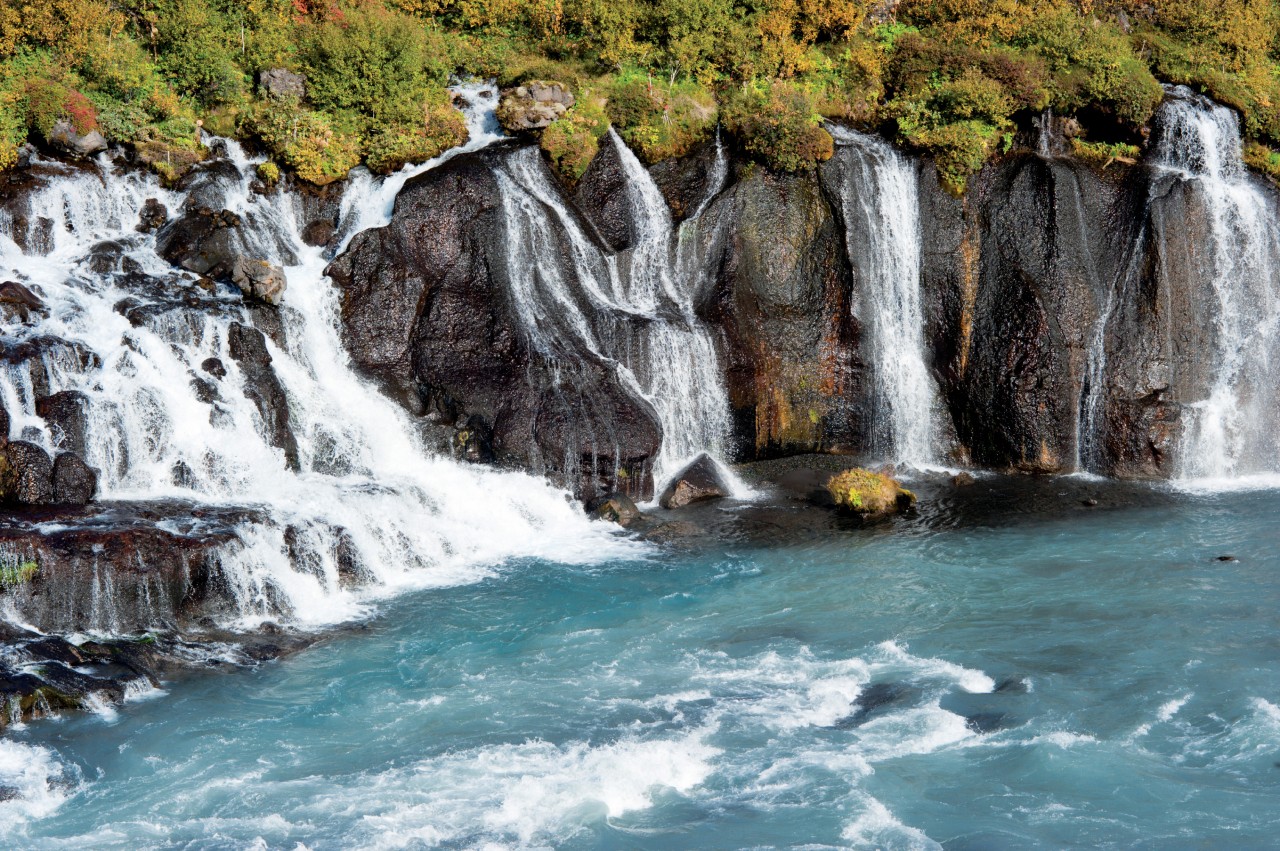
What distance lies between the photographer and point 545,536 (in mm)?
22812

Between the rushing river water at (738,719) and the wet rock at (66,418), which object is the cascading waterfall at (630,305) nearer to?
the rushing river water at (738,719)

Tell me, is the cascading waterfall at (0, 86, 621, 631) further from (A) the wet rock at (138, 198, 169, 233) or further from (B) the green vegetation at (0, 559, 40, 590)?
(B) the green vegetation at (0, 559, 40, 590)

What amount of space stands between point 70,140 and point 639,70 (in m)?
14.5

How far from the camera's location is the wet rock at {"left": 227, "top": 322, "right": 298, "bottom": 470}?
23.2 meters

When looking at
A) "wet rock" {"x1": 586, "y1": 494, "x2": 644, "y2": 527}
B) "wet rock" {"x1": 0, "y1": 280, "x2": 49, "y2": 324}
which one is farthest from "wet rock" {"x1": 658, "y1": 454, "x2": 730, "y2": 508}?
"wet rock" {"x1": 0, "y1": 280, "x2": 49, "y2": 324}

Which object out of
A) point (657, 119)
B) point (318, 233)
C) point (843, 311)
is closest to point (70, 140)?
point (318, 233)

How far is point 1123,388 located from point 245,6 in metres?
25.5

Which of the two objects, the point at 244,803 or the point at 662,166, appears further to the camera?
the point at 662,166

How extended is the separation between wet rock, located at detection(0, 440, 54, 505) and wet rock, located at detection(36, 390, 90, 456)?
56 cm

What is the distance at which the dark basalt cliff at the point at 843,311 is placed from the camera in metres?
25.4

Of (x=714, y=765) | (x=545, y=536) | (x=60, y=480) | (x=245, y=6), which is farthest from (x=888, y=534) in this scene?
(x=245, y=6)

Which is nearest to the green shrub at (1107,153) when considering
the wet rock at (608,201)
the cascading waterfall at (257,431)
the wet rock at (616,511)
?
the wet rock at (608,201)

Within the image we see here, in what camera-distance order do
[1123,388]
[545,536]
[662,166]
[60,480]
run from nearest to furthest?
1. [60,480]
2. [545,536]
3. [1123,388]
4. [662,166]

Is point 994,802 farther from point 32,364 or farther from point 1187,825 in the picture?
point 32,364
